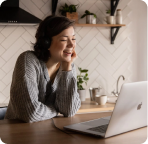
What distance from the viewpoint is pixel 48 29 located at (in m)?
1.68

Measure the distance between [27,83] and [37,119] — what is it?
0.21m

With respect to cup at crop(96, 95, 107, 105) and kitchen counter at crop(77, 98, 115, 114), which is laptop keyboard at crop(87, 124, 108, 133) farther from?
cup at crop(96, 95, 107, 105)

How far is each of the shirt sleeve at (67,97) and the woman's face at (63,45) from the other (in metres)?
0.13

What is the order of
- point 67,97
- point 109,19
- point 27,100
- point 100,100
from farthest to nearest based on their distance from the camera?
1. point 109,19
2. point 100,100
3. point 67,97
4. point 27,100

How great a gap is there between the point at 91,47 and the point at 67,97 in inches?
62.2

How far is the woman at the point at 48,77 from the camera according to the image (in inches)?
55.7

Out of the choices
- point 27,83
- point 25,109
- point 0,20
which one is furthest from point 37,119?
point 0,20

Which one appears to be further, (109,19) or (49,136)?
(109,19)

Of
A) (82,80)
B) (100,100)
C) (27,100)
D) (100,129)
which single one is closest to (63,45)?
(27,100)

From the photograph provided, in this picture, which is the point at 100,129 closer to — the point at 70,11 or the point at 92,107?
the point at 92,107

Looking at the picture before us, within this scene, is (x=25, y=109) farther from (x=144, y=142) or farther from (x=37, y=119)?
(x=144, y=142)

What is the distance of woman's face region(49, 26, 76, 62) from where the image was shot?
1.63m

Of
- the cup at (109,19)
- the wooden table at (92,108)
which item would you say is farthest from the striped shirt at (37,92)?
the cup at (109,19)

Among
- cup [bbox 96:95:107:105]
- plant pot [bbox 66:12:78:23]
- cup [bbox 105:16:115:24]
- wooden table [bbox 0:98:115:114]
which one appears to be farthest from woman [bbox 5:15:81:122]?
cup [bbox 105:16:115:24]
